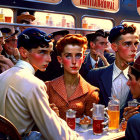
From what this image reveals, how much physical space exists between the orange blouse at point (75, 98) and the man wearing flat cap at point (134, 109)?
446 mm

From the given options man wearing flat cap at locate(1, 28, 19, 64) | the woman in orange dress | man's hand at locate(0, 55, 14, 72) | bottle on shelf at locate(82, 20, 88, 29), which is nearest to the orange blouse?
the woman in orange dress

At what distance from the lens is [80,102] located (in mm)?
2691

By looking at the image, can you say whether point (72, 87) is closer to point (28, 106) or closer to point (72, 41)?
point (72, 41)

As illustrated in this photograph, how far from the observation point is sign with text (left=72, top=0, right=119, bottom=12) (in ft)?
16.6

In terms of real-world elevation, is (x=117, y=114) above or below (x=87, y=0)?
below

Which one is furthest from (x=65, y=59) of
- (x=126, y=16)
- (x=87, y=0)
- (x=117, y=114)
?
(x=126, y=16)

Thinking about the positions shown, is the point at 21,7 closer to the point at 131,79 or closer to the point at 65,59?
the point at 65,59

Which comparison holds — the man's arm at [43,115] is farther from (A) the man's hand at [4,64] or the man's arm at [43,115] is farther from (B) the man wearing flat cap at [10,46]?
(B) the man wearing flat cap at [10,46]

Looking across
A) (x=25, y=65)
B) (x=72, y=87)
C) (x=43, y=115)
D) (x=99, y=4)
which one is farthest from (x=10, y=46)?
(x=43, y=115)

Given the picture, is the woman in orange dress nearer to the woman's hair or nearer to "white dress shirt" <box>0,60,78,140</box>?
the woman's hair

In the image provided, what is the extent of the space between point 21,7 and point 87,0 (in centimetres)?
156

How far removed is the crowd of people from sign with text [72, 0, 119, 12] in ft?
4.66

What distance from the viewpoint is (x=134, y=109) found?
2.45 m

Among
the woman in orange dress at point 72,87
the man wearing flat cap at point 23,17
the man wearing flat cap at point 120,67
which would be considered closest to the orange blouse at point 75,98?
the woman in orange dress at point 72,87
